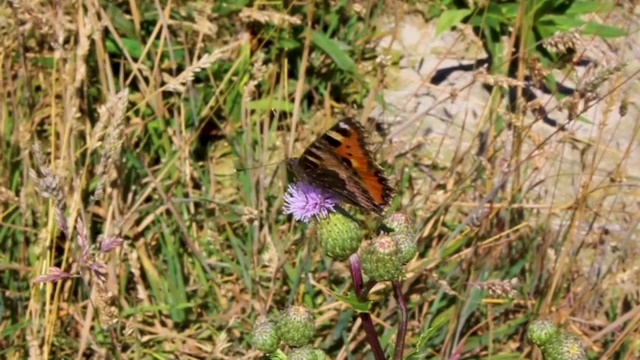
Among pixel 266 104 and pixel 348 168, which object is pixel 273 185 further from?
pixel 348 168

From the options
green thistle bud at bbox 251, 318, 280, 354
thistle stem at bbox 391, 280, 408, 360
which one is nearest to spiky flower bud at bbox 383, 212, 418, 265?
thistle stem at bbox 391, 280, 408, 360

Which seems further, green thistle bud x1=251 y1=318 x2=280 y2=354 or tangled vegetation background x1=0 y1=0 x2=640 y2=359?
tangled vegetation background x1=0 y1=0 x2=640 y2=359

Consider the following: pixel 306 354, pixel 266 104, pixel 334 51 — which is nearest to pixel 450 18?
pixel 334 51

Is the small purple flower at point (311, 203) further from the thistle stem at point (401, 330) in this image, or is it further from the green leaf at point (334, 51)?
the green leaf at point (334, 51)

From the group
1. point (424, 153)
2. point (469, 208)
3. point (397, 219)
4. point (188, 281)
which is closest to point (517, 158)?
point (469, 208)

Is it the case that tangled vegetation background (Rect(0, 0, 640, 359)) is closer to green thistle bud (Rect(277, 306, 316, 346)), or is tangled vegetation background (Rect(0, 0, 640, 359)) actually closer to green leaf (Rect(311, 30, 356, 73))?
green leaf (Rect(311, 30, 356, 73))

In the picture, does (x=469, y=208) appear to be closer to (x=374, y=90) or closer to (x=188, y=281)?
(x=374, y=90)
